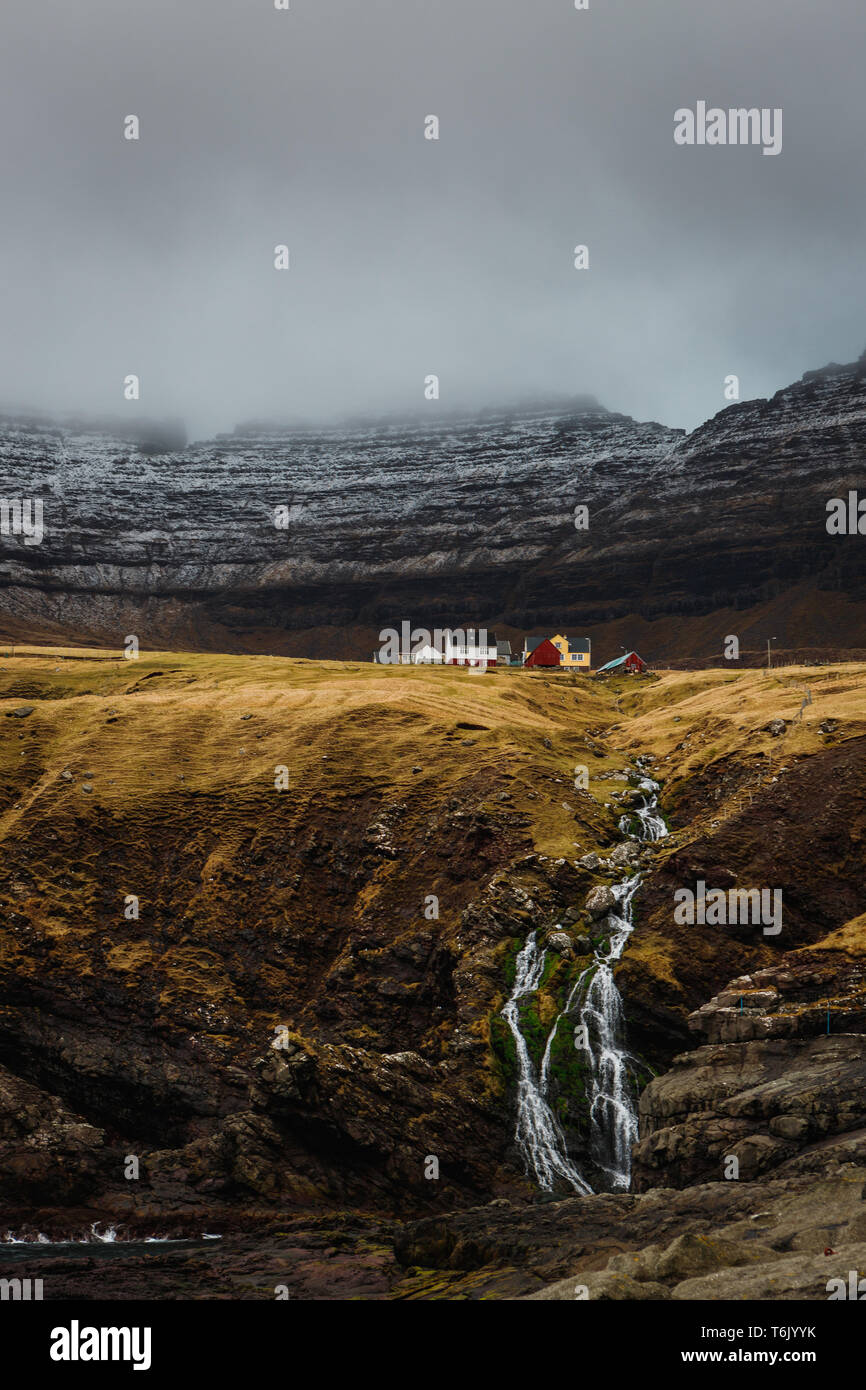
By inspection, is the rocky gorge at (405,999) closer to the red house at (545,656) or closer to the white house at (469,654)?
the white house at (469,654)

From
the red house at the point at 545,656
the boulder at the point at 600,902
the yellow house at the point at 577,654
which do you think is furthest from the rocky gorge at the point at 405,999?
the yellow house at the point at 577,654

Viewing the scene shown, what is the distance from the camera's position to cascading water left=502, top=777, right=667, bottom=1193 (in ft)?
169

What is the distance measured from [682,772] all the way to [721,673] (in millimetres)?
45996

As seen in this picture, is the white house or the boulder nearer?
the boulder

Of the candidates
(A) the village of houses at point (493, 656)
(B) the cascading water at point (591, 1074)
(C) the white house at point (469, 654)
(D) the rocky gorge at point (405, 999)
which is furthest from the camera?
(C) the white house at point (469, 654)

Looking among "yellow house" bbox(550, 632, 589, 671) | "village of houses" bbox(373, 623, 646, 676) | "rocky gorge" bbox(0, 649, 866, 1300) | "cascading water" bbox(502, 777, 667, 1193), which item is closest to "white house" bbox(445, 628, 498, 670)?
"village of houses" bbox(373, 623, 646, 676)

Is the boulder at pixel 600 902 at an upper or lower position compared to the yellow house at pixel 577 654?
lower

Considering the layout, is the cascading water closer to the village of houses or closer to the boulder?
the boulder

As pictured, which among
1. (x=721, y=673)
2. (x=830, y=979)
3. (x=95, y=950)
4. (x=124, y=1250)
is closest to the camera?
(x=124, y=1250)

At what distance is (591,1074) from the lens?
55250mm

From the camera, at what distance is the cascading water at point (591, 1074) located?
169ft

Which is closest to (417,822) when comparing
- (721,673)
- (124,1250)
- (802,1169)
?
(124,1250)

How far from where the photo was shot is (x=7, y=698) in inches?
4358
